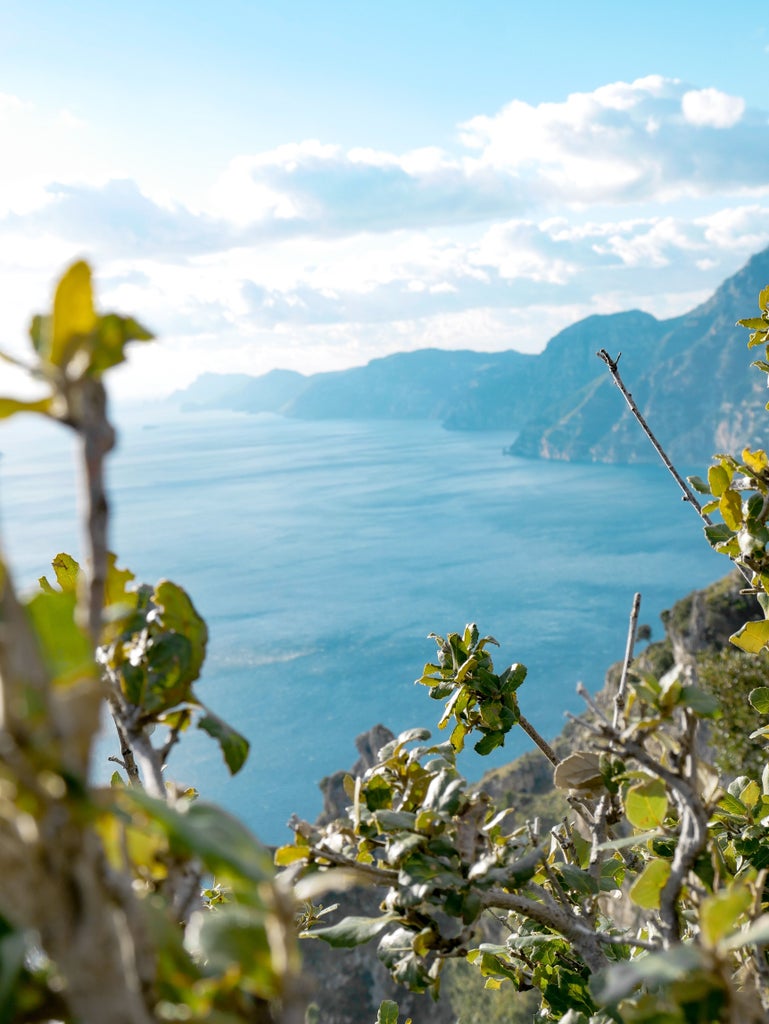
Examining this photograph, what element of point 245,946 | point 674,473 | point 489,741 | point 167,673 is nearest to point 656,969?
point 245,946

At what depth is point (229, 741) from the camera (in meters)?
1.49

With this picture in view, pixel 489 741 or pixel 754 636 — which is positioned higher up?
pixel 754 636

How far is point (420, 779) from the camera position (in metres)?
2.07

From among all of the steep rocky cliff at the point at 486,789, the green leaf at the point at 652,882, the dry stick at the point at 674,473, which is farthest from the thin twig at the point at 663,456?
the steep rocky cliff at the point at 486,789

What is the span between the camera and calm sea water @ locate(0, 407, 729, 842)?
59.8 m

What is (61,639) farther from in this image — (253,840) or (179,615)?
(179,615)

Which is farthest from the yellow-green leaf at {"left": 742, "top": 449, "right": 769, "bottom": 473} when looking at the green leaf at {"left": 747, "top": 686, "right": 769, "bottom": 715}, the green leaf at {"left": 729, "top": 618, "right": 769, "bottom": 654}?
the green leaf at {"left": 747, "top": 686, "right": 769, "bottom": 715}

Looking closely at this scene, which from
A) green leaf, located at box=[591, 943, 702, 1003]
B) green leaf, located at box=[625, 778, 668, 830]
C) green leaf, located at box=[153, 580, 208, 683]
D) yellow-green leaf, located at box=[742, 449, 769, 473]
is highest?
yellow-green leaf, located at box=[742, 449, 769, 473]

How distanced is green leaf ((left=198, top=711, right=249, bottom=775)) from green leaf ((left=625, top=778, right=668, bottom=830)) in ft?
2.58

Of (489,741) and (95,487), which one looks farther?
(489,741)

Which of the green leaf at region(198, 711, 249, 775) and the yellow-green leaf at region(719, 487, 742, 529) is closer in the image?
the green leaf at region(198, 711, 249, 775)

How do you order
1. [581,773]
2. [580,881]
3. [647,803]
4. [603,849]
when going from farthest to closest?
[580,881]
[581,773]
[603,849]
[647,803]

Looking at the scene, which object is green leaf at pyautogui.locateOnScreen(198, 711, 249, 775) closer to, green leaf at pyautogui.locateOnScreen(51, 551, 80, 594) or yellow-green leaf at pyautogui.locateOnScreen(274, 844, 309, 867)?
yellow-green leaf at pyautogui.locateOnScreen(274, 844, 309, 867)

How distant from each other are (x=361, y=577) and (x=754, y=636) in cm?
8165
